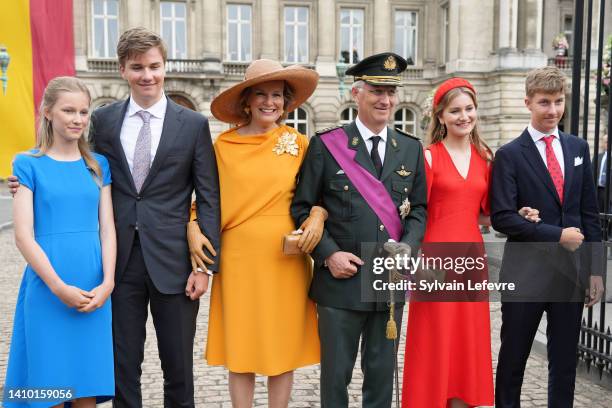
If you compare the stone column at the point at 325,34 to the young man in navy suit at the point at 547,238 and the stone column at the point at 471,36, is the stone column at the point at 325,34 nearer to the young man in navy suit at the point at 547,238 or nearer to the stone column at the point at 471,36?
the stone column at the point at 471,36

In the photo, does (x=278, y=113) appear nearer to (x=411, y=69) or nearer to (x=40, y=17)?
(x=40, y=17)

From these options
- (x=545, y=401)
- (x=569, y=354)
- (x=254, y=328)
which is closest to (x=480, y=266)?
(x=569, y=354)

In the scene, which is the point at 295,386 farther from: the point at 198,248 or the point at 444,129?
the point at 444,129

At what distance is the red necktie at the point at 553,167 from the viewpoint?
3.86m

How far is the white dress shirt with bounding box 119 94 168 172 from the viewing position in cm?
365

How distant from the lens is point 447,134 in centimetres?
394

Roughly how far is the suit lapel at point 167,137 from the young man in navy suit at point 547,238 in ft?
5.94

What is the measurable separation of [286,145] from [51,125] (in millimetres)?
1230

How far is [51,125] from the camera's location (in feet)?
11.5

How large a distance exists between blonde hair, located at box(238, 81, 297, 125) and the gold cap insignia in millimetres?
580

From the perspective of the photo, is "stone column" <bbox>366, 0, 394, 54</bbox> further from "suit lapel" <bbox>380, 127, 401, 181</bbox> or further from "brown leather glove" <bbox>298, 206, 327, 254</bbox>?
"brown leather glove" <bbox>298, 206, 327, 254</bbox>

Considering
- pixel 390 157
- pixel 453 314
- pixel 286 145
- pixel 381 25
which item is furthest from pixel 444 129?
pixel 381 25

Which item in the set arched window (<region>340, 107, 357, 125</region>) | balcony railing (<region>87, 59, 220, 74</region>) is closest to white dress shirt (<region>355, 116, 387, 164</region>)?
balcony railing (<region>87, 59, 220, 74</region>)

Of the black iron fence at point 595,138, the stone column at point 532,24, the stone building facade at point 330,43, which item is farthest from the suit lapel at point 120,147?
the stone column at point 532,24
